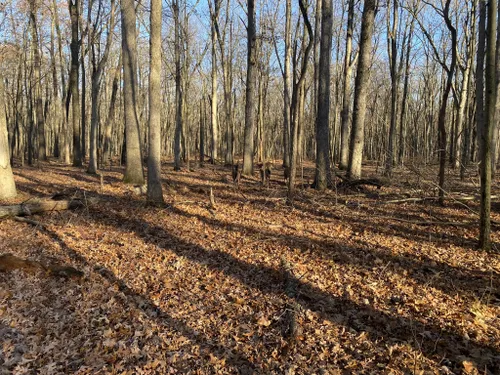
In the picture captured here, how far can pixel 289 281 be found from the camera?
5070 mm

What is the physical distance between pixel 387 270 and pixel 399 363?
83.2 inches

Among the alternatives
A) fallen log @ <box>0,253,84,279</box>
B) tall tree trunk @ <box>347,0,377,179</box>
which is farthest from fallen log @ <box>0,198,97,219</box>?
tall tree trunk @ <box>347,0,377,179</box>

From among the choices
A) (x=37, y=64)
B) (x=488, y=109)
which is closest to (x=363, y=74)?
(x=488, y=109)

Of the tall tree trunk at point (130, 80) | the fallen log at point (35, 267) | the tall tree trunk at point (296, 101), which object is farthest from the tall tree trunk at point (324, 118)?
the fallen log at point (35, 267)

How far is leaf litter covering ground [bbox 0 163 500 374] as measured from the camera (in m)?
3.60

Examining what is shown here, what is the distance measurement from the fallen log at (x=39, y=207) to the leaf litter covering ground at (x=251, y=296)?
0.75 feet

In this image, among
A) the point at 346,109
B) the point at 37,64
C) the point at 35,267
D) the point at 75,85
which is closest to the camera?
the point at 35,267

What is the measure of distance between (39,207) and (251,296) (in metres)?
6.36

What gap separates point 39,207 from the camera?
329 inches

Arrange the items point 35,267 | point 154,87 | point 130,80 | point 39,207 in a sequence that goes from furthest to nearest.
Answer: point 130,80, point 154,87, point 39,207, point 35,267

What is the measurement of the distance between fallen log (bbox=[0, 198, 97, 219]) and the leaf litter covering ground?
23 cm

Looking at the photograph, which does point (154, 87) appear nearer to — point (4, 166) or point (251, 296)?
Answer: point (4, 166)

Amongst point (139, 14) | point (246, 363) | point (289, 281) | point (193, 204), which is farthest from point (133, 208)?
point (139, 14)

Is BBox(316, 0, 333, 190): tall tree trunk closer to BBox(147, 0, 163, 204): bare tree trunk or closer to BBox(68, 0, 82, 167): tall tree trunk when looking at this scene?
BBox(147, 0, 163, 204): bare tree trunk
